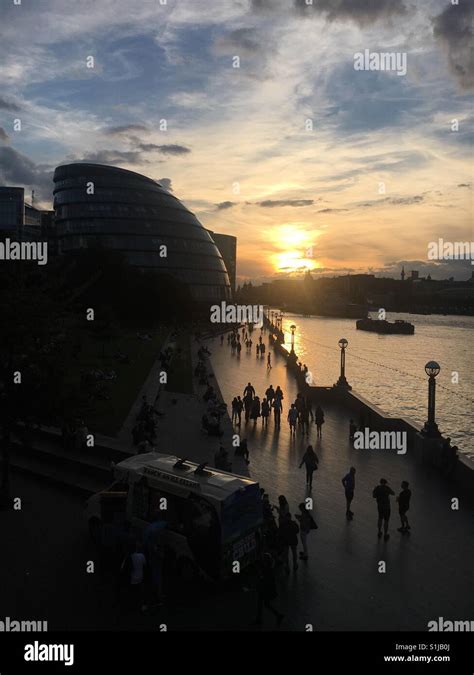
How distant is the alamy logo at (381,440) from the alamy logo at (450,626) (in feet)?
29.1

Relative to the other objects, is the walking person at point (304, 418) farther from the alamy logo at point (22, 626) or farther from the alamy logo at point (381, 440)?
the alamy logo at point (22, 626)

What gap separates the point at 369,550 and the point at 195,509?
11.4 ft

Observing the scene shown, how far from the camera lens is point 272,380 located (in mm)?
30812

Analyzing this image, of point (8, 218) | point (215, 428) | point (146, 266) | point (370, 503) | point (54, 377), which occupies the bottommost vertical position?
point (370, 503)

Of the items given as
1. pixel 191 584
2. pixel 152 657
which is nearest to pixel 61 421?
pixel 191 584

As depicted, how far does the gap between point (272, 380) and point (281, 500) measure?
2201cm

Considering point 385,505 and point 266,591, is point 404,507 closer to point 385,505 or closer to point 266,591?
point 385,505

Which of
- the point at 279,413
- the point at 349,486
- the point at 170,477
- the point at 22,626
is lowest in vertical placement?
the point at 22,626

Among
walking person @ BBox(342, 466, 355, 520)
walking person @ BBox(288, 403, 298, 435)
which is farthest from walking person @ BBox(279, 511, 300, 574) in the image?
walking person @ BBox(288, 403, 298, 435)

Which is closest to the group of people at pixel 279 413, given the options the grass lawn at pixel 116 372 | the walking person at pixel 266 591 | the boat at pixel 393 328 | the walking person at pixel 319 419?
the walking person at pixel 319 419

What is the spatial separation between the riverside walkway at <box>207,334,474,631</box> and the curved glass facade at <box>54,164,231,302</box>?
65.5 m

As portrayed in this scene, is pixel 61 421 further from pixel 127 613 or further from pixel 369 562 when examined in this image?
pixel 369 562

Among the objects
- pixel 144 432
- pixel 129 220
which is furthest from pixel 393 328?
pixel 144 432

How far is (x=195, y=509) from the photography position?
767 centimetres
